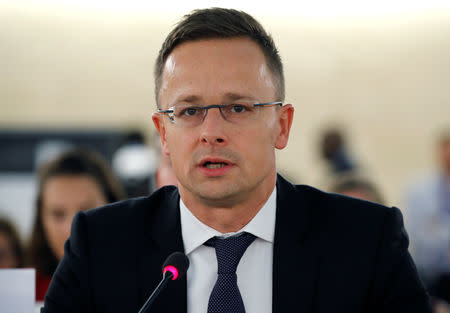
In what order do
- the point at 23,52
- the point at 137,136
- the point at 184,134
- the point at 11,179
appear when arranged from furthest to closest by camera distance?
the point at 23,52
the point at 11,179
the point at 137,136
the point at 184,134

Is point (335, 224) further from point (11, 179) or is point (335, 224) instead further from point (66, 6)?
point (66, 6)

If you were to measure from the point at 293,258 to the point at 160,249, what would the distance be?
326 mm

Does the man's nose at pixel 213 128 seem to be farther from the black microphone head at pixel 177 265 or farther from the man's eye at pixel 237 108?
the black microphone head at pixel 177 265

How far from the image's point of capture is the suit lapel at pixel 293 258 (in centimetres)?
165

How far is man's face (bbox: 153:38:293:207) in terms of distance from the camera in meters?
1.60

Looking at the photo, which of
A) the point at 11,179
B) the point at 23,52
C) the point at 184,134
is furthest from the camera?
the point at 23,52

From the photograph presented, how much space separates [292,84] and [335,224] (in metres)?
7.02

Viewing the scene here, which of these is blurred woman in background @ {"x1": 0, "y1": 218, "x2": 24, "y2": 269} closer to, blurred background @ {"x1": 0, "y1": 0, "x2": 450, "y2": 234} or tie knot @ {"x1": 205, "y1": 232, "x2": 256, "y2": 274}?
tie knot @ {"x1": 205, "y1": 232, "x2": 256, "y2": 274}

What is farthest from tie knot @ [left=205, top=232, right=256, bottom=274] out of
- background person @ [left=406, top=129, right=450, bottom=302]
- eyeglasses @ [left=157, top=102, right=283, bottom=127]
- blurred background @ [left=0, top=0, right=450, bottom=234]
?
blurred background @ [left=0, top=0, right=450, bottom=234]

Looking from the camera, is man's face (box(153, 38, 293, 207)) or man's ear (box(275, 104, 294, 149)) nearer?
man's face (box(153, 38, 293, 207))

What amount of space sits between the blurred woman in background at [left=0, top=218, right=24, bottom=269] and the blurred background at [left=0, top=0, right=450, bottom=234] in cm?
548

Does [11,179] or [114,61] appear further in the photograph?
[114,61]

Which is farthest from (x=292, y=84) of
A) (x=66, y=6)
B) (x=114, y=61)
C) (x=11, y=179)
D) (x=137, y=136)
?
(x=137, y=136)

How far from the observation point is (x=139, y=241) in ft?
5.77
